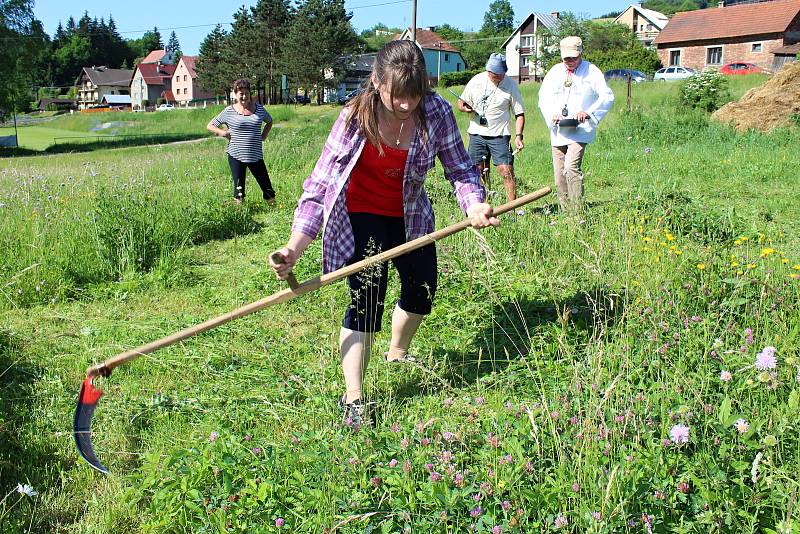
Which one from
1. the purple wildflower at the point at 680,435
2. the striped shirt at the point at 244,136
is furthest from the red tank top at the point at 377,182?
the striped shirt at the point at 244,136

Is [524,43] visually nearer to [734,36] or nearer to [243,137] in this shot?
[734,36]

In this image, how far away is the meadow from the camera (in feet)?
7.04

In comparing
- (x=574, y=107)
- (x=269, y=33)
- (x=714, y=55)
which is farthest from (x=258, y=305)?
(x=269, y=33)

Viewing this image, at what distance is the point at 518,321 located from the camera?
405 centimetres

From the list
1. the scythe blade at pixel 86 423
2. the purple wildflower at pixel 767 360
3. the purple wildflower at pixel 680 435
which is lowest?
the scythe blade at pixel 86 423

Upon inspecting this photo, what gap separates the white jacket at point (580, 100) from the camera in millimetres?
6562

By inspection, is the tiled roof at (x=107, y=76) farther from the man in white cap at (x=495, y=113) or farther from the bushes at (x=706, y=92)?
the man in white cap at (x=495, y=113)

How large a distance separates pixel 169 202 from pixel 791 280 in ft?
18.4

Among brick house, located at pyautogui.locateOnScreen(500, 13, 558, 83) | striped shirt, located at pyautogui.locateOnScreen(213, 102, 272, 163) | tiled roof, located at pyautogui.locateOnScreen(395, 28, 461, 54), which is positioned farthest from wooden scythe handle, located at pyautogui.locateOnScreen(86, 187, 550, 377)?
tiled roof, located at pyautogui.locateOnScreen(395, 28, 461, 54)

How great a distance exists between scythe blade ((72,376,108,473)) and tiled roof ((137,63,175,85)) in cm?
11914

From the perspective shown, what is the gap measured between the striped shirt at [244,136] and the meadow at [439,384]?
1810 millimetres

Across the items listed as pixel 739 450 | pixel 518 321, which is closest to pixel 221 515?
pixel 739 450

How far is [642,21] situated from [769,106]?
72.4 metres

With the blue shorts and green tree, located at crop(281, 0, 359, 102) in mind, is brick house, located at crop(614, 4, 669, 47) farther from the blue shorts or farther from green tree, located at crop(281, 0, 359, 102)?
the blue shorts
